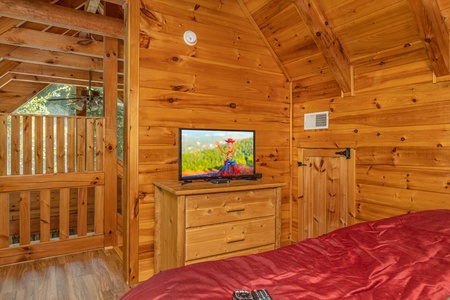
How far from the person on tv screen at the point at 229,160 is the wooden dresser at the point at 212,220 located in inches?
7.3

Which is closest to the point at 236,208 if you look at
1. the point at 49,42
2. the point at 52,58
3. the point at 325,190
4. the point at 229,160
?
the point at 229,160

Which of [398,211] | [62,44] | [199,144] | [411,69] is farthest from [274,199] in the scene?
[62,44]

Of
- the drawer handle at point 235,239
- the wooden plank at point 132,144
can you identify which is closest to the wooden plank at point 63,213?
the wooden plank at point 132,144

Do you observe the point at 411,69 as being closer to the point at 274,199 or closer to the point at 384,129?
the point at 384,129

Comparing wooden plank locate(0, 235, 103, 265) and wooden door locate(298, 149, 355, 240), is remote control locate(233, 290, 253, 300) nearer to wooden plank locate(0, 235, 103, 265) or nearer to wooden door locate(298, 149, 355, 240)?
wooden door locate(298, 149, 355, 240)

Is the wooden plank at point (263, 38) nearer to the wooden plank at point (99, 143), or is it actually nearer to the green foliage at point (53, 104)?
the wooden plank at point (99, 143)

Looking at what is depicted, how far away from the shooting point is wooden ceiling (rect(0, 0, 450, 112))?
198 centimetres

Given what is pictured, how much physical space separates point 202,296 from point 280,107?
2591 millimetres

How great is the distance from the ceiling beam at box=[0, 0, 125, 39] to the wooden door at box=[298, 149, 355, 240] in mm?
2458

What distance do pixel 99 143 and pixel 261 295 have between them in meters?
2.81

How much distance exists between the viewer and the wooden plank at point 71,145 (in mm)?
3041

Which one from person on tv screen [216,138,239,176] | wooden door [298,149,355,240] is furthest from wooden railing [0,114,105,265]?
wooden door [298,149,355,240]

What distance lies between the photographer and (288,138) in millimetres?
3248

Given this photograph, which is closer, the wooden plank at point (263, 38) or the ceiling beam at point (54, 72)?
the wooden plank at point (263, 38)
